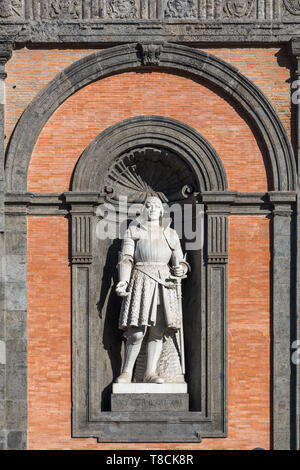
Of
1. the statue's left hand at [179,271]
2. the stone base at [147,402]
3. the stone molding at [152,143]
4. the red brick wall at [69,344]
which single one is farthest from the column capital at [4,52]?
the stone base at [147,402]

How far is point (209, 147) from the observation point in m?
22.0

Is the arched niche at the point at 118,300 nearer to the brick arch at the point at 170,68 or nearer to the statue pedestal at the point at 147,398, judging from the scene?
the statue pedestal at the point at 147,398

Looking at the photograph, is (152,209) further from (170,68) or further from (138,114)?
(170,68)

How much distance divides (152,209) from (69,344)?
7.84 ft

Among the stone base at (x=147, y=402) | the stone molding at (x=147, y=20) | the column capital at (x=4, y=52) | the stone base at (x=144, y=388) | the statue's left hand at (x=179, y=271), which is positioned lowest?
the stone base at (x=147, y=402)

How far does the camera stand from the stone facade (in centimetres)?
2169

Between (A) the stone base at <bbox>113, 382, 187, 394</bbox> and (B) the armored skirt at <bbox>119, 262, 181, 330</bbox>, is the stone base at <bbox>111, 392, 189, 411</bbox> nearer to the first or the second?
(A) the stone base at <bbox>113, 382, 187, 394</bbox>

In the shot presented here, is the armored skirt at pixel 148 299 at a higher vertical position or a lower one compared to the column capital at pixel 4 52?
lower

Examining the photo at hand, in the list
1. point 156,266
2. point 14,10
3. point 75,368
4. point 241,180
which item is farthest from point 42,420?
point 14,10

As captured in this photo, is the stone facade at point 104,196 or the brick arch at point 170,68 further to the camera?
the brick arch at point 170,68

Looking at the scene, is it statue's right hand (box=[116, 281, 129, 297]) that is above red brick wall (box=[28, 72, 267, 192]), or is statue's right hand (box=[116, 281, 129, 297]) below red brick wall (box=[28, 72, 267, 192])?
below

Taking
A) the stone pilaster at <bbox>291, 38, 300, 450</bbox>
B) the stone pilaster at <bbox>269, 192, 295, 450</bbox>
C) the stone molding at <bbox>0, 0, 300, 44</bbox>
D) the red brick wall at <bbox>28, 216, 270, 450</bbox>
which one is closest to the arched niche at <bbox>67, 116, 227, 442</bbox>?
the red brick wall at <bbox>28, 216, 270, 450</bbox>

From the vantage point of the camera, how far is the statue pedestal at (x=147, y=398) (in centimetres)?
2169

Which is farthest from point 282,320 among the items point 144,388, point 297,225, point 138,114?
point 138,114
